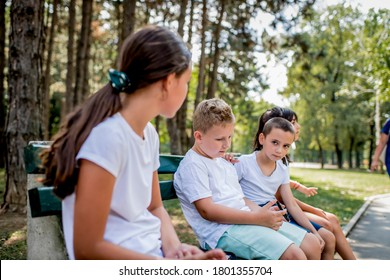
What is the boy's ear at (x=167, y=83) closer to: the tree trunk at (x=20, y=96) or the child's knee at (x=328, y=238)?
the child's knee at (x=328, y=238)


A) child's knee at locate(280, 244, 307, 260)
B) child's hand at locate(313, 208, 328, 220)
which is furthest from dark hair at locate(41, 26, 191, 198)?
child's hand at locate(313, 208, 328, 220)

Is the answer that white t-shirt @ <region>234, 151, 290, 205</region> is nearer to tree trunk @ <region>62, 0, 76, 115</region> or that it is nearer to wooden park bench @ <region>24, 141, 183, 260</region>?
wooden park bench @ <region>24, 141, 183, 260</region>

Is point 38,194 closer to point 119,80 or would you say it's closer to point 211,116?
point 119,80

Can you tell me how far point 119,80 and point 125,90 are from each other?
49mm

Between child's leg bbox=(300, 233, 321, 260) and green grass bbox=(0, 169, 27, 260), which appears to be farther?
green grass bbox=(0, 169, 27, 260)

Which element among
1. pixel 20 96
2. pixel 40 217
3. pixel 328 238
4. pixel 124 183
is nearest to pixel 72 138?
pixel 124 183

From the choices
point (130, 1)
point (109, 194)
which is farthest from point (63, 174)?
point (130, 1)

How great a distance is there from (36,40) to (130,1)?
13.6 ft

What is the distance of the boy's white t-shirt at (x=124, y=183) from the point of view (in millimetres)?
1399

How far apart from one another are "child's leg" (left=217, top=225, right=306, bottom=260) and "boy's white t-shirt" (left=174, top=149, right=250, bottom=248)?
6 centimetres

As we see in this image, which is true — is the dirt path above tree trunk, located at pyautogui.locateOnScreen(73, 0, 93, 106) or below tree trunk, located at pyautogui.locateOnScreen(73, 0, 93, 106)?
below

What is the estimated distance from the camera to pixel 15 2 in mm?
5238

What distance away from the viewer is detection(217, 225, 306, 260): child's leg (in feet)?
7.16
